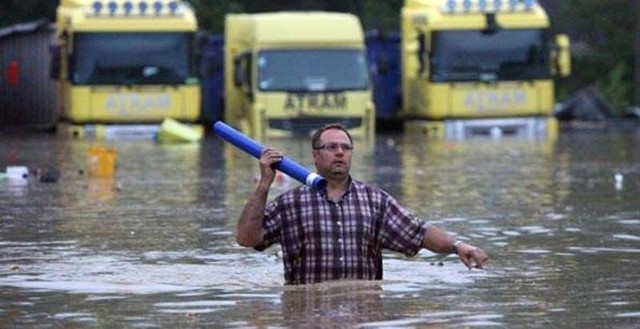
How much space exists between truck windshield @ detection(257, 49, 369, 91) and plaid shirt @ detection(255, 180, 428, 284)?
94.2 feet

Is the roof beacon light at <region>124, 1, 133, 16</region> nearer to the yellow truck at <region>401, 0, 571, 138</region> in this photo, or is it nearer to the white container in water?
the yellow truck at <region>401, 0, 571, 138</region>

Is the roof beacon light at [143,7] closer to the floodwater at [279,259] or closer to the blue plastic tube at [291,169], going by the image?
the floodwater at [279,259]

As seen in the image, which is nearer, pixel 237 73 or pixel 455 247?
pixel 455 247

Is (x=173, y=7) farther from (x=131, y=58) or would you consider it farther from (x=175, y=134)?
(x=175, y=134)

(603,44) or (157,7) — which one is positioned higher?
(157,7)

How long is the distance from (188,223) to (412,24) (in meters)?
25.8

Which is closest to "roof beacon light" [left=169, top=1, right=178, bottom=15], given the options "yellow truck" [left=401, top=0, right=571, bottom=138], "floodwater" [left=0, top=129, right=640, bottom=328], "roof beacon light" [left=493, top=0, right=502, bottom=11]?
"yellow truck" [left=401, top=0, right=571, bottom=138]

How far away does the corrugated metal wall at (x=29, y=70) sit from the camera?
46.8 m

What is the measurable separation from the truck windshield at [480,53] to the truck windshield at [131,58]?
5208mm

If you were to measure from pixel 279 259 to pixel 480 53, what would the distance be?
2784 centimetres

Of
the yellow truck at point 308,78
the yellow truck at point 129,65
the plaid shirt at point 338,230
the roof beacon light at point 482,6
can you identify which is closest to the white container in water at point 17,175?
the plaid shirt at point 338,230

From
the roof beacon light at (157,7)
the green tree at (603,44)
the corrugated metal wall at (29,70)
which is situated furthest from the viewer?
the green tree at (603,44)

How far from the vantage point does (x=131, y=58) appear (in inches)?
1576

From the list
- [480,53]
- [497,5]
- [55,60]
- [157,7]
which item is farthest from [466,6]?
[55,60]
